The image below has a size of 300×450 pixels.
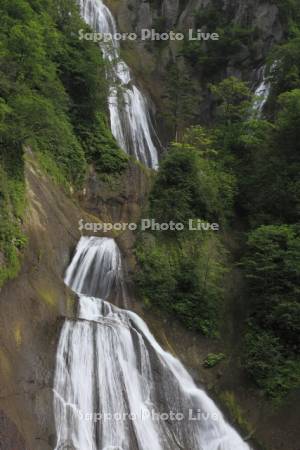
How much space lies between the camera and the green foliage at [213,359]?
1433 cm

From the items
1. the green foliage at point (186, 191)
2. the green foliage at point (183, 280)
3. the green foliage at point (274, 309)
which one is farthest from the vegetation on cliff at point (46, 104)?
the green foliage at point (274, 309)

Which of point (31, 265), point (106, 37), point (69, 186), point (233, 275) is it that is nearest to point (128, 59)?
point (106, 37)

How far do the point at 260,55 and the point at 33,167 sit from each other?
21032 millimetres

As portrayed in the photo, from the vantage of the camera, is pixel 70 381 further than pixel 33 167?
No

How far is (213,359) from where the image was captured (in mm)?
14484

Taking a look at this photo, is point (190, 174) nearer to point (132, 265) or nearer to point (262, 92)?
point (132, 265)

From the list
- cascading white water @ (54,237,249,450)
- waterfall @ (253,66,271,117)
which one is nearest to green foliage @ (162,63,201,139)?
waterfall @ (253,66,271,117)

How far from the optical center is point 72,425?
10.1 metres

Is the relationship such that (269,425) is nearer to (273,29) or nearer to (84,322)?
(84,322)

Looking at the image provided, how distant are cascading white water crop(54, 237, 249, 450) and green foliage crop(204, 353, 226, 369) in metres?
1.21

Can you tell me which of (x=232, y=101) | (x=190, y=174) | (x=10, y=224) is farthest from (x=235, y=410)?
(x=232, y=101)

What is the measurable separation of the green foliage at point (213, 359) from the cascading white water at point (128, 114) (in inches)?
521

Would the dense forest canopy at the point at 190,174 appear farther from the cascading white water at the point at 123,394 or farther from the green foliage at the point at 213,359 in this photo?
the cascading white water at the point at 123,394

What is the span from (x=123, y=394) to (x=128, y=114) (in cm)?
2008
